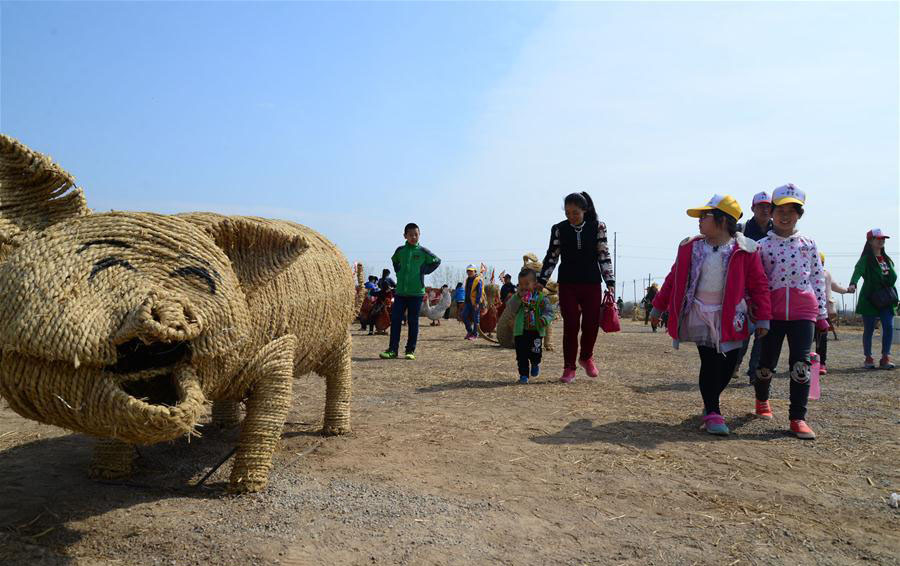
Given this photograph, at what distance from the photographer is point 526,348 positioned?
27.3 ft

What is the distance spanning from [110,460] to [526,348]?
5226 mm

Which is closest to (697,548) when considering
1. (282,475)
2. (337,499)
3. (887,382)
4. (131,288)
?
(337,499)

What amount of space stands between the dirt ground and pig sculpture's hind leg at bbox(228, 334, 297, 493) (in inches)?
4.4

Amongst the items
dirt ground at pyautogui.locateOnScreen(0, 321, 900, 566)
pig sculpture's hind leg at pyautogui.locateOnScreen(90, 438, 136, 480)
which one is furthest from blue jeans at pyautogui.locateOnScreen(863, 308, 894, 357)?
pig sculpture's hind leg at pyautogui.locateOnScreen(90, 438, 136, 480)

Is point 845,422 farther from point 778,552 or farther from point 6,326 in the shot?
point 6,326

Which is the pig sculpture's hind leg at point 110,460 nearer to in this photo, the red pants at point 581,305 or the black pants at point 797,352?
the red pants at point 581,305

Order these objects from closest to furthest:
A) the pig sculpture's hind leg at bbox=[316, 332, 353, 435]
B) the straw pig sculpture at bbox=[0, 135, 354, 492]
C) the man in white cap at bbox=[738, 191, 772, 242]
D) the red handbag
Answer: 1. the straw pig sculpture at bbox=[0, 135, 354, 492]
2. the pig sculpture's hind leg at bbox=[316, 332, 353, 435]
3. the red handbag
4. the man in white cap at bbox=[738, 191, 772, 242]

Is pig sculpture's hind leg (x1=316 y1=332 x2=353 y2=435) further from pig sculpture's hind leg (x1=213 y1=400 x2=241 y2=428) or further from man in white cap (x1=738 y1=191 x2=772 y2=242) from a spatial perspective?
man in white cap (x1=738 y1=191 x2=772 y2=242)

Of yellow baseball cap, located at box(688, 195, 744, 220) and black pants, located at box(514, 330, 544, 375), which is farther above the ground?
yellow baseball cap, located at box(688, 195, 744, 220)

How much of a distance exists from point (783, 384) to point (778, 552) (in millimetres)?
5723

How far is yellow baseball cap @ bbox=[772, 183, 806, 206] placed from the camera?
5551 mm

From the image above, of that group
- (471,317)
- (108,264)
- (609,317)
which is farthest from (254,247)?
(471,317)

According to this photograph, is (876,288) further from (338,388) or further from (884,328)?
(338,388)

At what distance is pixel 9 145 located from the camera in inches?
123
